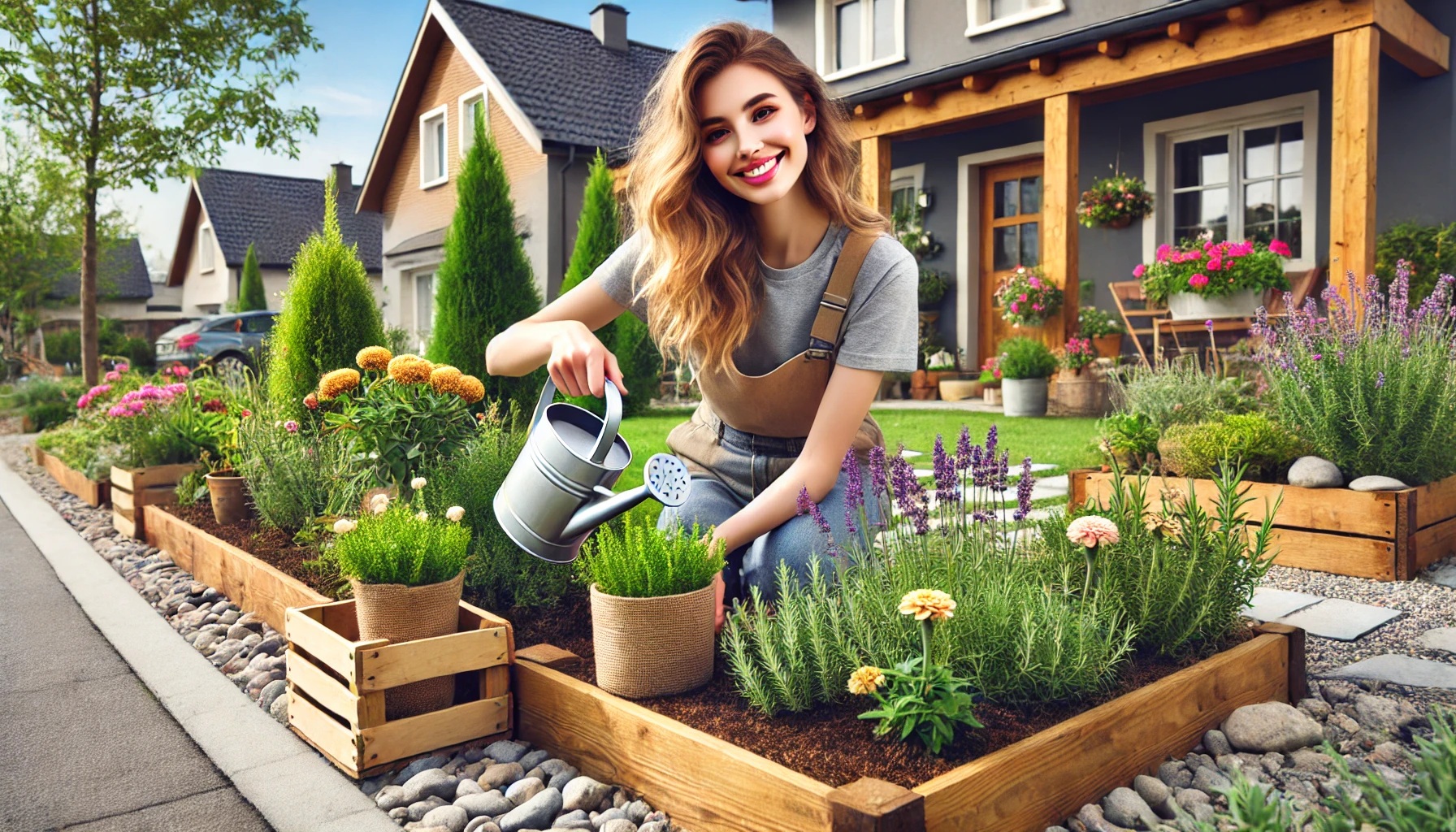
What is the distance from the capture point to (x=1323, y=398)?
3750mm

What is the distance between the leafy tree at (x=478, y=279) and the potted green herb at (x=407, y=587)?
511cm

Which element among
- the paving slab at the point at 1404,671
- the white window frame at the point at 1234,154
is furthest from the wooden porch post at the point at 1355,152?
the paving slab at the point at 1404,671

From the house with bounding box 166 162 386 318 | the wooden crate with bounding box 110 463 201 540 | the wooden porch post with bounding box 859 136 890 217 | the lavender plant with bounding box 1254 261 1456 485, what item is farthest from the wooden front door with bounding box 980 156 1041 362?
the house with bounding box 166 162 386 318

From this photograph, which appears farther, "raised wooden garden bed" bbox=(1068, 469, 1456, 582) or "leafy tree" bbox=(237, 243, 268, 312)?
"leafy tree" bbox=(237, 243, 268, 312)

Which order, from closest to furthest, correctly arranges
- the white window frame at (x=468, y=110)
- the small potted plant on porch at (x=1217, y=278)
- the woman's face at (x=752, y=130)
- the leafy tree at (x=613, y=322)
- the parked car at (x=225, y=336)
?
the woman's face at (x=752, y=130)
the small potted plant on porch at (x=1217, y=278)
the leafy tree at (x=613, y=322)
the white window frame at (x=468, y=110)
the parked car at (x=225, y=336)

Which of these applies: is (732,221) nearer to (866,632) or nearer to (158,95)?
(866,632)

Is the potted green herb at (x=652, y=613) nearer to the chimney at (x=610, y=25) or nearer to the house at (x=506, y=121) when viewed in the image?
the house at (x=506, y=121)

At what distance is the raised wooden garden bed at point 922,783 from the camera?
1513 mm

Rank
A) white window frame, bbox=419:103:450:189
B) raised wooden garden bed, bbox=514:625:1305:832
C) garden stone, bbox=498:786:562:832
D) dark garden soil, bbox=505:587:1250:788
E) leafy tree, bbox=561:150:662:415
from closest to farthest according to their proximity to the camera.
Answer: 1. raised wooden garden bed, bbox=514:625:1305:832
2. dark garden soil, bbox=505:587:1250:788
3. garden stone, bbox=498:786:562:832
4. leafy tree, bbox=561:150:662:415
5. white window frame, bbox=419:103:450:189

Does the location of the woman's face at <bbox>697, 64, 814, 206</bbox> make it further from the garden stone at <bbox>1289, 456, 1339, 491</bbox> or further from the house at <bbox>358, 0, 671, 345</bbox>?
the house at <bbox>358, 0, 671, 345</bbox>

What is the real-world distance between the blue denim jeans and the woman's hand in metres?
0.49

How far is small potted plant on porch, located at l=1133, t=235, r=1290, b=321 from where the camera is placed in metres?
7.35

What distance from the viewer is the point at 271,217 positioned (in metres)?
27.7

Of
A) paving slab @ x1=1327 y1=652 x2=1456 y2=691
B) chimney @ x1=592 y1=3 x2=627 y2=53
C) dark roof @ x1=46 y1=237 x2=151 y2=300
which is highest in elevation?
chimney @ x1=592 y1=3 x2=627 y2=53
